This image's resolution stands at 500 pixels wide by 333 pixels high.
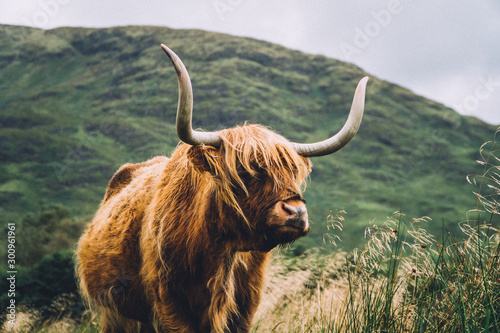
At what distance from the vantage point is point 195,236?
315cm

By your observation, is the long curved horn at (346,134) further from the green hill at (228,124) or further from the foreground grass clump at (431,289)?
the green hill at (228,124)

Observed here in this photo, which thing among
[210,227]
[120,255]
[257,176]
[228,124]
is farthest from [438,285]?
[228,124]

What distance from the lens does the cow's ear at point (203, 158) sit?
307cm

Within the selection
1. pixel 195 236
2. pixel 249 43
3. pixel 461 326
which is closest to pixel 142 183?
pixel 195 236

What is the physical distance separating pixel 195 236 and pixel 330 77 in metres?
191

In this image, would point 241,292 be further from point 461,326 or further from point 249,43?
point 249,43

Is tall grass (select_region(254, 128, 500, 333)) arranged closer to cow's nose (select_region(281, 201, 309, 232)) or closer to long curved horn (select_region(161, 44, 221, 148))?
cow's nose (select_region(281, 201, 309, 232))

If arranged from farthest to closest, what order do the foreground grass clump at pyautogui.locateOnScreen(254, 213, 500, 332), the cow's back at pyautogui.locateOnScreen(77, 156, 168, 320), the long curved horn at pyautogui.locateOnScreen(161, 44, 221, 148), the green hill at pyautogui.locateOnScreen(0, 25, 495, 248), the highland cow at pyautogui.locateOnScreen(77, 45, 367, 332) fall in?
the green hill at pyautogui.locateOnScreen(0, 25, 495, 248) < the cow's back at pyautogui.locateOnScreen(77, 156, 168, 320) < the highland cow at pyautogui.locateOnScreen(77, 45, 367, 332) < the foreground grass clump at pyautogui.locateOnScreen(254, 213, 500, 332) < the long curved horn at pyautogui.locateOnScreen(161, 44, 221, 148)

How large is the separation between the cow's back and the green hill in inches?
2750

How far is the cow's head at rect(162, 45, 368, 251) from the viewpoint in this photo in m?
2.72

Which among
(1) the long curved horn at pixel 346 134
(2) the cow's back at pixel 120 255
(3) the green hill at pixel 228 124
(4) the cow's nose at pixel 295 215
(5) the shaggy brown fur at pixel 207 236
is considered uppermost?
(1) the long curved horn at pixel 346 134

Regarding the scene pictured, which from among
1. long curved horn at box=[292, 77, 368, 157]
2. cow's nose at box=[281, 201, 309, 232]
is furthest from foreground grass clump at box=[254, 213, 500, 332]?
long curved horn at box=[292, 77, 368, 157]

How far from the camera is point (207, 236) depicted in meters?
3.11

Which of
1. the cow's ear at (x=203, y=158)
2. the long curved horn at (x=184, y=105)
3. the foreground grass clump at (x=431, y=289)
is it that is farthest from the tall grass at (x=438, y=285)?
the long curved horn at (x=184, y=105)
